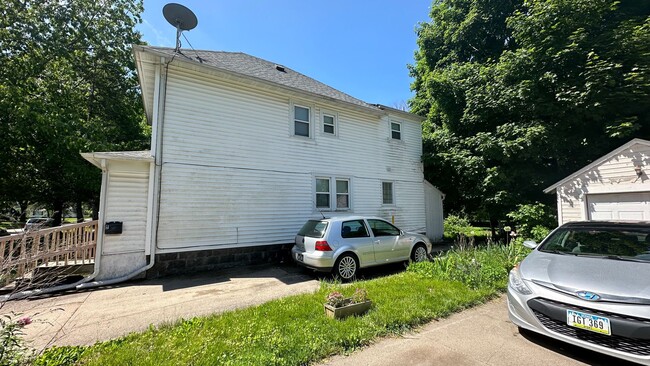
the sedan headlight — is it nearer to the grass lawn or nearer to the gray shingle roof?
the grass lawn

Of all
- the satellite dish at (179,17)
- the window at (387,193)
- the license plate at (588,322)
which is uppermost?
the satellite dish at (179,17)

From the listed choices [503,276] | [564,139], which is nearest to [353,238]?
[503,276]

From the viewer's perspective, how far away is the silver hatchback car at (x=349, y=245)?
664 centimetres

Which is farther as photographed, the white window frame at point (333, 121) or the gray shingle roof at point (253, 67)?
the white window frame at point (333, 121)

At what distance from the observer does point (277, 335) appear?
11.9 feet

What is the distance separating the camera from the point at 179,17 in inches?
360

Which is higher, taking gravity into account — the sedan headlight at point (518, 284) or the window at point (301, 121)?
the window at point (301, 121)

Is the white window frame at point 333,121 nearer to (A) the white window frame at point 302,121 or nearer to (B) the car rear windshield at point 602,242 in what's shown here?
A: (A) the white window frame at point 302,121

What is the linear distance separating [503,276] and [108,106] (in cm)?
2293

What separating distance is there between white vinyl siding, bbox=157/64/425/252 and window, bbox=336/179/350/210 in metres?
0.15

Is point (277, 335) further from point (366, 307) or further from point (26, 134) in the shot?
point (26, 134)

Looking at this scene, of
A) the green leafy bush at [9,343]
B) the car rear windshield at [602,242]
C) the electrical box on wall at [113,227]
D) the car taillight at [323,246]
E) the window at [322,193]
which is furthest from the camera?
the window at [322,193]

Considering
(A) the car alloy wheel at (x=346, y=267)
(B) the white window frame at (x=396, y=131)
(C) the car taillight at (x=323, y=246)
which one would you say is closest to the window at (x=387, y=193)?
(B) the white window frame at (x=396, y=131)

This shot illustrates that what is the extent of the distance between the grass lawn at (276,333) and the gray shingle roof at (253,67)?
741 centimetres
